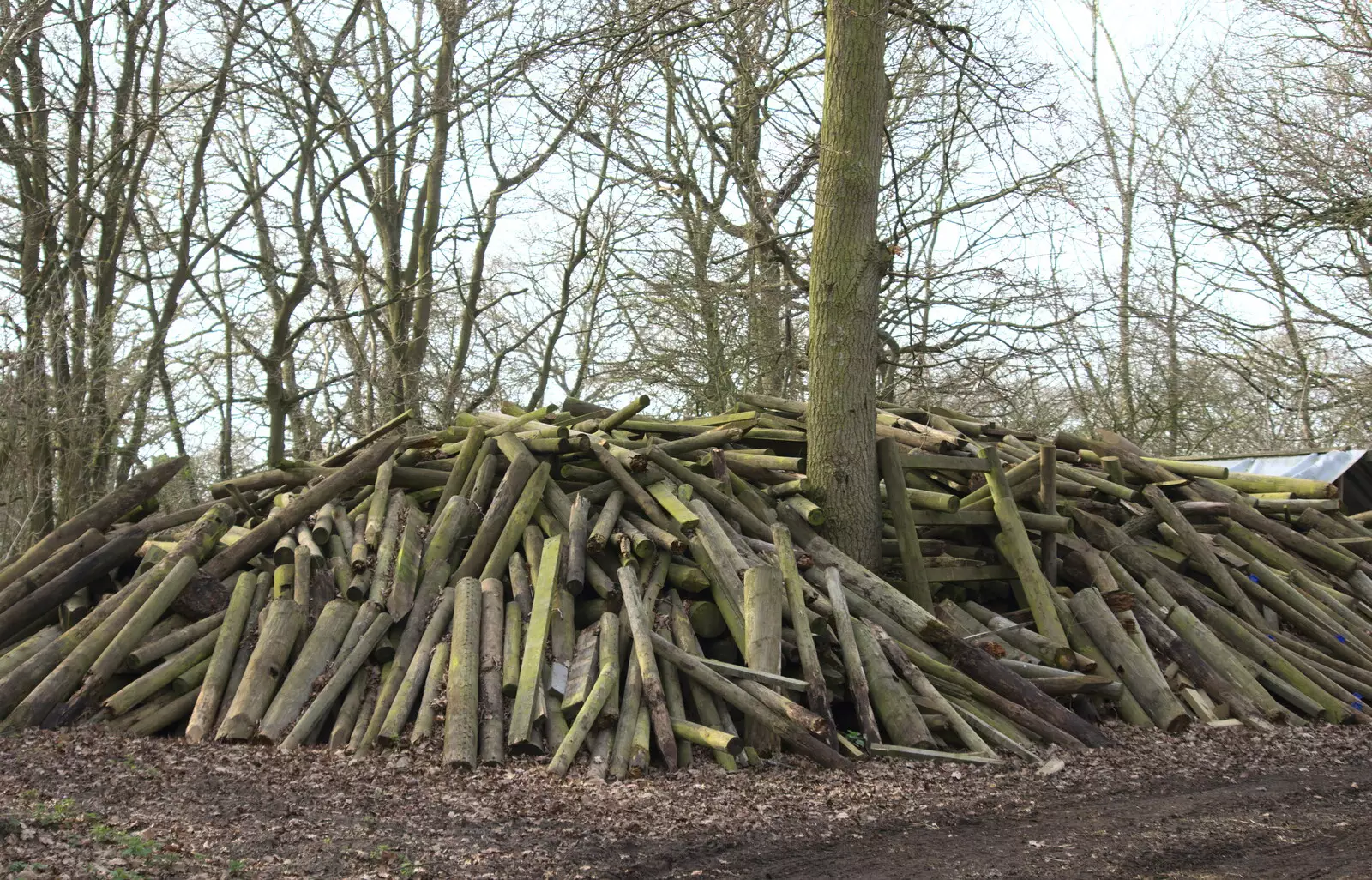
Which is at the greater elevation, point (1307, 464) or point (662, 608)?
point (1307, 464)

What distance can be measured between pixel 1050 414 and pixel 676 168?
10.1m

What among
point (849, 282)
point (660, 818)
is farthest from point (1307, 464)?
point (660, 818)

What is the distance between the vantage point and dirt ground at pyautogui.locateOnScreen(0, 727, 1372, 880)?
4574 millimetres

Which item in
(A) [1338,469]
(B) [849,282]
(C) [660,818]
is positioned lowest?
(C) [660,818]

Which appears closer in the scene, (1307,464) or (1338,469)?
(1338,469)

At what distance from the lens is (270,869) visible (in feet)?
14.2

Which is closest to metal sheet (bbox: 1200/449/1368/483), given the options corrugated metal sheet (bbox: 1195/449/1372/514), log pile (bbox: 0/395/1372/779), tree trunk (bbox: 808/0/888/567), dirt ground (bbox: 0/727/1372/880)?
corrugated metal sheet (bbox: 1195/449/1372/514)

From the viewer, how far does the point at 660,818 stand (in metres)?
5.37

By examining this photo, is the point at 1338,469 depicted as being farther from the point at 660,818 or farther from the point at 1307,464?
the point at 660,818

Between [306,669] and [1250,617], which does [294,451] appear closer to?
[306,669]

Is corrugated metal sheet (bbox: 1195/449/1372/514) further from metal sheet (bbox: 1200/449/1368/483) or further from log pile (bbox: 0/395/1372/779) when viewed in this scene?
log pile (bbox: 0/395/1372/779)

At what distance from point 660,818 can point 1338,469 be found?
493 inches

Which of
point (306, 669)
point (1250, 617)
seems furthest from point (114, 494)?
point (1250, 617)

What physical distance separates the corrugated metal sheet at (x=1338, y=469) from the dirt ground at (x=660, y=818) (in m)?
8.69
